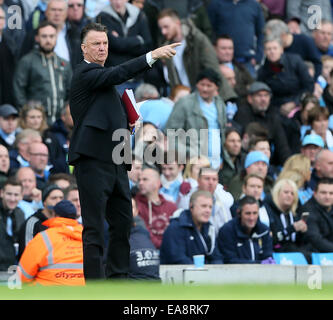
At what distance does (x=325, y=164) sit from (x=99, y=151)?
676cm

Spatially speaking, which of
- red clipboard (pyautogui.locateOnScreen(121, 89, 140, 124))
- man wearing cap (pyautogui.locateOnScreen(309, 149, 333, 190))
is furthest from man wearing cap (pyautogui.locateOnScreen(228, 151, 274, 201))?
red clipboard (pyautogui.locateOnScreen(121, 89, 140, 124))

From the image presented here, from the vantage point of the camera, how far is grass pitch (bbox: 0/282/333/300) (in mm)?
6929

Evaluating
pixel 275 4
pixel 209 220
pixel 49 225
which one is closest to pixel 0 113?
pixel 209 220

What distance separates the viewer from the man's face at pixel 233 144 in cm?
1483

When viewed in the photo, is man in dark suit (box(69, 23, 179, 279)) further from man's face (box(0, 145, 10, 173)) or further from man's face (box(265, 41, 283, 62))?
man's face (box(265, 41, 283, 62))

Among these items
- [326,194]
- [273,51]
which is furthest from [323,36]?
[326,194]

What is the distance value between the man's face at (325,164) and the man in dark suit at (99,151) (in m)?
6.48

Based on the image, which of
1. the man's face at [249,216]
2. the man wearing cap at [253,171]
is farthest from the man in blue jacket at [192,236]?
the man wearing cap at [253,171]

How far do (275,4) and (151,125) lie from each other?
6.07m

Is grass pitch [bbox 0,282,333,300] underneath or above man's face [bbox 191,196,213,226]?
underneath

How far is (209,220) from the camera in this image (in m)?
12.9

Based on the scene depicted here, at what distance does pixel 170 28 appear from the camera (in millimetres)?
16281

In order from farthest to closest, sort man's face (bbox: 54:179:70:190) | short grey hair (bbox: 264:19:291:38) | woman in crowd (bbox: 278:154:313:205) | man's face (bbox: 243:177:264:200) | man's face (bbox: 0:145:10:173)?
1. short grey hair (bbox: 264:19:291:38)
2. woman in crowd (bbox: 278:154:313:205)
3. man's face (bbox: 243:177:264:200)
4. man's face (bbox: 0:145:10:173)
5. man's face (bbox: 54:179:70:190)

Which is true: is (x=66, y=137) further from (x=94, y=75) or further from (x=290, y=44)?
(x=94, y=75)
